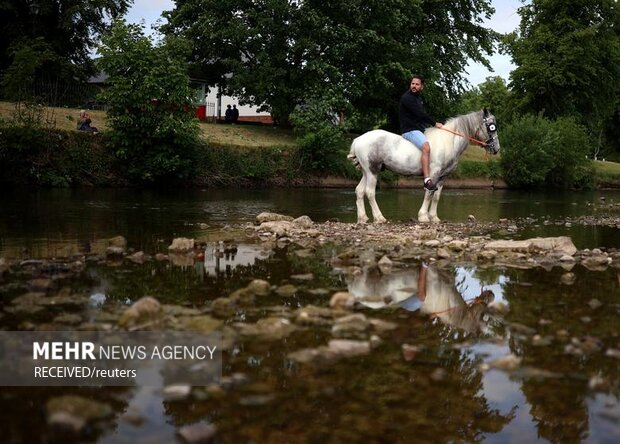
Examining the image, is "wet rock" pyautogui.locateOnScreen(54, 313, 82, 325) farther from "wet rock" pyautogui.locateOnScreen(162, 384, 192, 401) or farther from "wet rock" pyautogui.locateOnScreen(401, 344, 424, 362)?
"wet rock" pyautogui.locateOnScreen(401, 344, 424, 362)

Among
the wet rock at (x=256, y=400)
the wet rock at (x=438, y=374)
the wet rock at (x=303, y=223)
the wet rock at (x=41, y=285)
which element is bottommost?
the wet rock at (x=256, y=400)

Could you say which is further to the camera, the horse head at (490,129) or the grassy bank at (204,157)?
the grassy bank at (204,157)

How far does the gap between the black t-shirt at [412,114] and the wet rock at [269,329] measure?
10772 mm

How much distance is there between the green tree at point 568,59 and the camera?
183ft

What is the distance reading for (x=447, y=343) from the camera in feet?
17.6

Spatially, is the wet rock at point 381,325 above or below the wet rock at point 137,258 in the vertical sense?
below

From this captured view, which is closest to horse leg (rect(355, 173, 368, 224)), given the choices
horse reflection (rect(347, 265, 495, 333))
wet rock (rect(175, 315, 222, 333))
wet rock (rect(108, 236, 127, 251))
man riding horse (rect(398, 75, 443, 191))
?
man riding horse (rect(398, 75, 443, 191))

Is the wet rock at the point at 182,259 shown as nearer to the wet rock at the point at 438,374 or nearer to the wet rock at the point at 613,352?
the wet rock at the point at 438,374

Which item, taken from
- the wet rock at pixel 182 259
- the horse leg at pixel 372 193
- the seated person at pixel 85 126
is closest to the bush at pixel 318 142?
the seated person at pixel 85 126

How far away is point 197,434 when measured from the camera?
3463 millimetres

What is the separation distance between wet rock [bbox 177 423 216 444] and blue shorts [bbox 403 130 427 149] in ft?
42.0

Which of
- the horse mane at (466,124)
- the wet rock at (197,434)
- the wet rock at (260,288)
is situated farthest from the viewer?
the horse mane at (466,124)

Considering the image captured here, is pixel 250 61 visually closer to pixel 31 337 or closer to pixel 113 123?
pixel 113 123

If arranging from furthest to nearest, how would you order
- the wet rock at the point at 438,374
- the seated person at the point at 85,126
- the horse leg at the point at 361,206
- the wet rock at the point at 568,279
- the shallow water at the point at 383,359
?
the seated person at the point at 85,126
the horse leg at the point at 361,206
the wet rock at the point at 568,279
the wet rock at the point at 438,374
the shallow water at the point at 383,359
